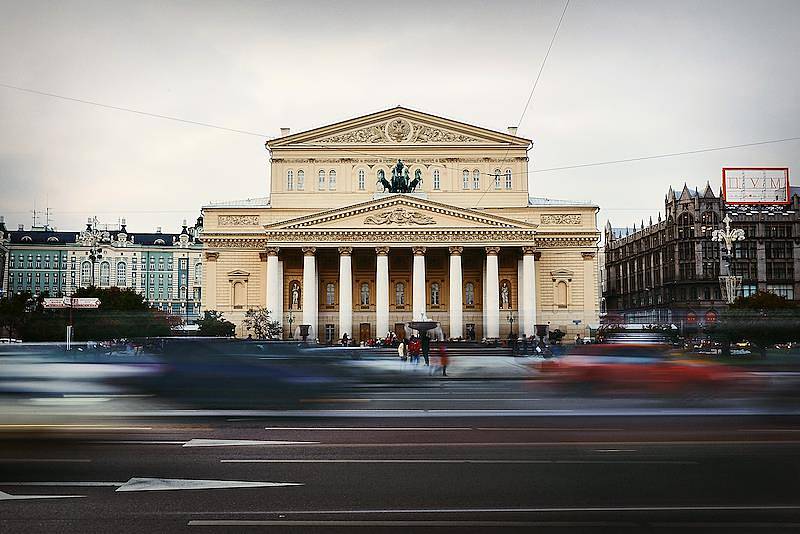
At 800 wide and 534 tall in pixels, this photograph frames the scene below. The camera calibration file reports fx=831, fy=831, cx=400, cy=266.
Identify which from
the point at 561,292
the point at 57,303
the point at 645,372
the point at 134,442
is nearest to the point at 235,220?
the point at 57,303

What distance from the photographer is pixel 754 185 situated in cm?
9575

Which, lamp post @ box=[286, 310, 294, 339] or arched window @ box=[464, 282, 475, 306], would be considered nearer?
lamp post @ box=[286, 310, 294, 339]

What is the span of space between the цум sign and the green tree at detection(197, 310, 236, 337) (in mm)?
55024

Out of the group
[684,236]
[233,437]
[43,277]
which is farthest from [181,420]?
[43,277]

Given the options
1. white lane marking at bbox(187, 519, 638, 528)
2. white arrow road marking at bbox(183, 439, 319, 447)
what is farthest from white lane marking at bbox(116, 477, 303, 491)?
white arrow road marking at bbox(183, 439, 319, 447)

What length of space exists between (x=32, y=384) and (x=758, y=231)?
111 m

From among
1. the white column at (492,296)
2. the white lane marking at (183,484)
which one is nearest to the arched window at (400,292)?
the white column at (492,296)

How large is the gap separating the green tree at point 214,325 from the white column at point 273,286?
391 cm

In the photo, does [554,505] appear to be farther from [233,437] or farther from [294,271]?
[294,271]

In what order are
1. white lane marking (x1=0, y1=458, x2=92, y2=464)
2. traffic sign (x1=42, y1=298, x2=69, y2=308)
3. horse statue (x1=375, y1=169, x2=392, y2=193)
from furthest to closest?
1. horse statue (x1=375, y1=169, x2=392, y2=193)
2. traffic sign (x1=42, y1=298, x2=69, y2=308)
3. white lane marking (x1=0, y1=458, x2=92, y2=464)

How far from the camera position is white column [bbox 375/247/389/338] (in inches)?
2950

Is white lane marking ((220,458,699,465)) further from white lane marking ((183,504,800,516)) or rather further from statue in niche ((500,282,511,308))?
statue in niche ((500,282,511,308))

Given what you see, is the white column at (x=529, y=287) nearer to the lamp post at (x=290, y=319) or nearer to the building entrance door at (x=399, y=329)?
the building entrance door at (x=399, y=329)

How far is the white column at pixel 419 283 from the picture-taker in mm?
74750
